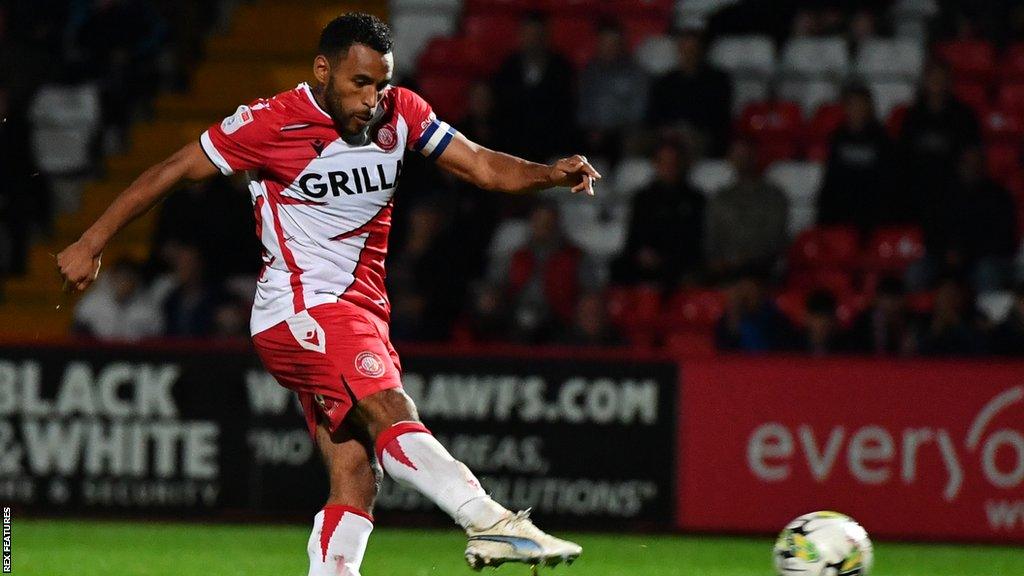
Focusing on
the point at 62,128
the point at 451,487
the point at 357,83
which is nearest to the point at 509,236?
the point at 62,128

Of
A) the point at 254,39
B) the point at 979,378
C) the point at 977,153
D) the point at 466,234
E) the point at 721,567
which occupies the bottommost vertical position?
the point at 721,567

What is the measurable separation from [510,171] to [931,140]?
23.5 ft

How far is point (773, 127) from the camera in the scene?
43.2 ft

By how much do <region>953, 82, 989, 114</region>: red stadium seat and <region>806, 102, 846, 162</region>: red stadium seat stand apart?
99 cm

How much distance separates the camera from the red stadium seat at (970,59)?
1341 centimetres

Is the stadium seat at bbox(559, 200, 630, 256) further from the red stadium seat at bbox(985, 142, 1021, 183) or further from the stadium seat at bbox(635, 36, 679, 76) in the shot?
the red stadium seat at bbox(985, 142, 1021, 183)

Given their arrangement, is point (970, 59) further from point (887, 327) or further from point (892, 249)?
point (887, 327)

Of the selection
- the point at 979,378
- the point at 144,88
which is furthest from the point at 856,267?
the point at 144,88

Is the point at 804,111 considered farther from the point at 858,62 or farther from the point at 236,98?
the point at 236,98

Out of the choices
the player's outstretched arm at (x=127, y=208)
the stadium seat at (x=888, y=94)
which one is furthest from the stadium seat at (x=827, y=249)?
the player's outstretched arm at (x=127, y=208)

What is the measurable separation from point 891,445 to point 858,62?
445 centimetres

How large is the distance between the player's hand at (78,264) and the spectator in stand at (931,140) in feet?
26.0

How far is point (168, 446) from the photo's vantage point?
1034 cm

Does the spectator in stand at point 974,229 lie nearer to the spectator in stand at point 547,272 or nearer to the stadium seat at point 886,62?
the stadium seat at point 886,62
